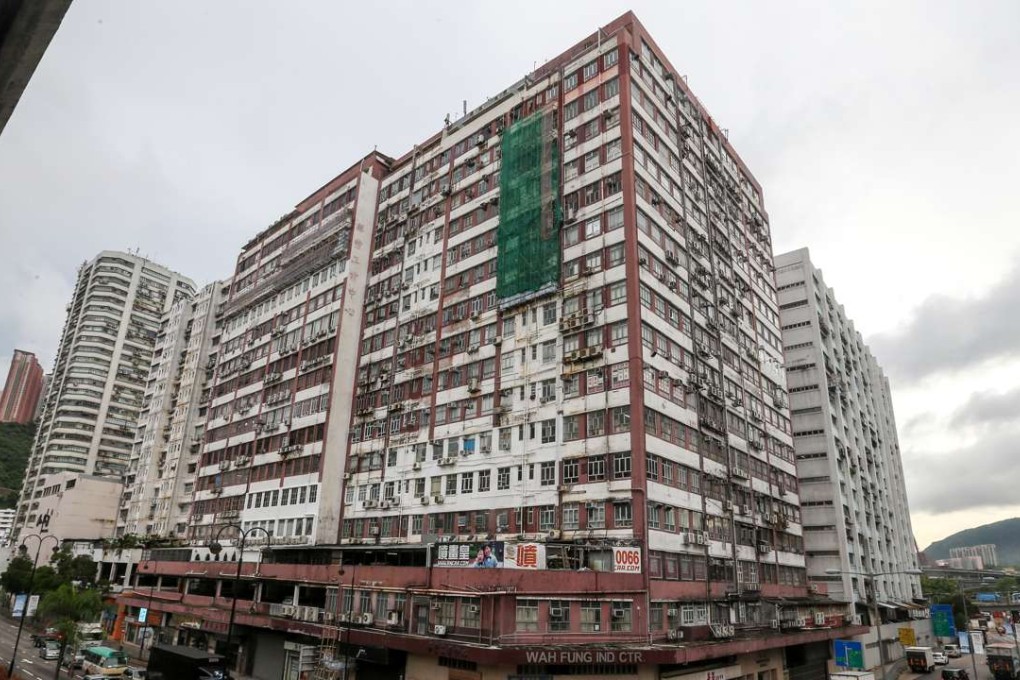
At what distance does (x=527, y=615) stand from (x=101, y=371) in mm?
134416

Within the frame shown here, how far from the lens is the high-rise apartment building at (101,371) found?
132 m

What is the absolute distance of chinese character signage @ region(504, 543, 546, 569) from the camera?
3806 cm

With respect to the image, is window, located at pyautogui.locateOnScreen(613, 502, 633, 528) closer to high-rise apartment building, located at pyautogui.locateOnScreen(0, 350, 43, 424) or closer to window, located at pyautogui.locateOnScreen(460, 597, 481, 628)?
window, located at pyautogui.locateOnScreen(460, 597, 481, 628)

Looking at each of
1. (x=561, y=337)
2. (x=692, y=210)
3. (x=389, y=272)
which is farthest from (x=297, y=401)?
(x=692, y=210)

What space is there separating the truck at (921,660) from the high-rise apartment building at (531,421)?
522 inches

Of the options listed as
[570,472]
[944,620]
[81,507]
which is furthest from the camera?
[81,507]

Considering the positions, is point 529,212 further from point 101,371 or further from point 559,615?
point 101,371

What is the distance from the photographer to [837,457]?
256 ft

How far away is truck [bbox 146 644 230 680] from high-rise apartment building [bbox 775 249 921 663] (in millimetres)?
60812

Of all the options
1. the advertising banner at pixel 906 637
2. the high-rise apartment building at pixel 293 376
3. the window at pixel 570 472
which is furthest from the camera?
the advertising banner at pixel 906 637

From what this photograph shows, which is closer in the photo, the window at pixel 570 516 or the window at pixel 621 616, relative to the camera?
the window at pixel 621 616

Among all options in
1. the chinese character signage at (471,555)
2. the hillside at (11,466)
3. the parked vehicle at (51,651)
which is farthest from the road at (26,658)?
the hillside at (11,466)

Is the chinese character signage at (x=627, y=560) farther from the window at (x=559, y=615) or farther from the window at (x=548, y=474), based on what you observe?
the window at (x=548, y=474)

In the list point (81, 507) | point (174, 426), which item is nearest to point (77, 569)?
point (174, 426)
